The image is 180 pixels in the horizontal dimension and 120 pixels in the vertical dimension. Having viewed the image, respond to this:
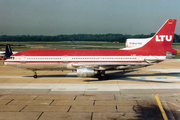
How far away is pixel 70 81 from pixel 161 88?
12045mm

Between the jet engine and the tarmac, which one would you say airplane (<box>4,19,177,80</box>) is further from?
the tarmac

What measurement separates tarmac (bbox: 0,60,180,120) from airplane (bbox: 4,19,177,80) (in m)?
2.50

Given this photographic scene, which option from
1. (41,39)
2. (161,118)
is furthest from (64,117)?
(41,39)

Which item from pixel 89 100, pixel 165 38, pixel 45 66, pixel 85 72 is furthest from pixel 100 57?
pixel 89 100

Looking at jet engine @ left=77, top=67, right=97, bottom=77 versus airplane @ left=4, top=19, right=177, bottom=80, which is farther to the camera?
airplane @ left=4, top=19, right=177, bottom=80

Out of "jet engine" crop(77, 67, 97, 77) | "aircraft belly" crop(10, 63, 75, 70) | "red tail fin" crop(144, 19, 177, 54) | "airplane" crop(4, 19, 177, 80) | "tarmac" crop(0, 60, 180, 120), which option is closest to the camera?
"tarmac" crop(0, 60, 180, 120)

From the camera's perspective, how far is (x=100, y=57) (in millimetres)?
28781

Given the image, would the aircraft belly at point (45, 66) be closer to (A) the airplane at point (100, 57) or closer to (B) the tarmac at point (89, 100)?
(A) the airplane at point (100, 57)

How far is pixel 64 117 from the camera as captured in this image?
1461 centimetres

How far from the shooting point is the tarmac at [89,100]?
15.0m

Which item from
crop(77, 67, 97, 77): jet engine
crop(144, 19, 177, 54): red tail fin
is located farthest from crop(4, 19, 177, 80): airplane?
crop(77, 67, 97, 77): jet engine

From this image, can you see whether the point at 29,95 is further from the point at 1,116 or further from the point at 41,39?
the point at 41,39

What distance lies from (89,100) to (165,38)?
17.4 meters

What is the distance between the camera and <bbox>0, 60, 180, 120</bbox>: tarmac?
1502 centimetres
